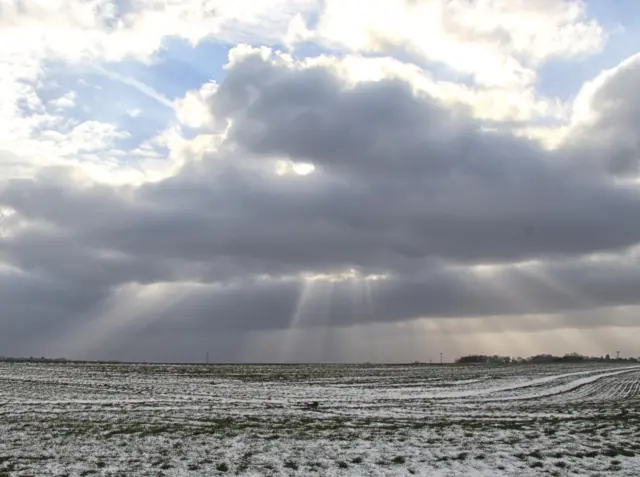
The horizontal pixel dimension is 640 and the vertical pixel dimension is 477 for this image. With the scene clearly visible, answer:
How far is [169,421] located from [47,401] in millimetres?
14435

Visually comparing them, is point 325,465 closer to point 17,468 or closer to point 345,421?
point 17,468

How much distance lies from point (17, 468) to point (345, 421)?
1353cm

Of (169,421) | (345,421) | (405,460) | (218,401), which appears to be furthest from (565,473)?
(218,401)

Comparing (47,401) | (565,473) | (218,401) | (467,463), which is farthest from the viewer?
(218,401)

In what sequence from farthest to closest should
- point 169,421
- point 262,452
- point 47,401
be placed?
1. point 47,401
2. point 169,421
3. point 262,452

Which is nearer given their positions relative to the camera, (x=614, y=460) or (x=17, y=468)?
(x=17, y=468)

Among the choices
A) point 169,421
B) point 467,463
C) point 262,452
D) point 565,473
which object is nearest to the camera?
point 565,473

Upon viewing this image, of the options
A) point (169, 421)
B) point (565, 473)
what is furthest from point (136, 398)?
point (565, 473)

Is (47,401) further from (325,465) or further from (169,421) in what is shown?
(325,465)

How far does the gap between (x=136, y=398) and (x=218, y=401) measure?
5540 millimetres

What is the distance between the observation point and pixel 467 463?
16359mm

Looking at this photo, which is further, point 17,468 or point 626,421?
point 626,421

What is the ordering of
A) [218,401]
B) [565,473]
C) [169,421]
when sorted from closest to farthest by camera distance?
[565,473] → [169,421] → [218,401]

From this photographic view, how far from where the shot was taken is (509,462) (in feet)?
54.1
